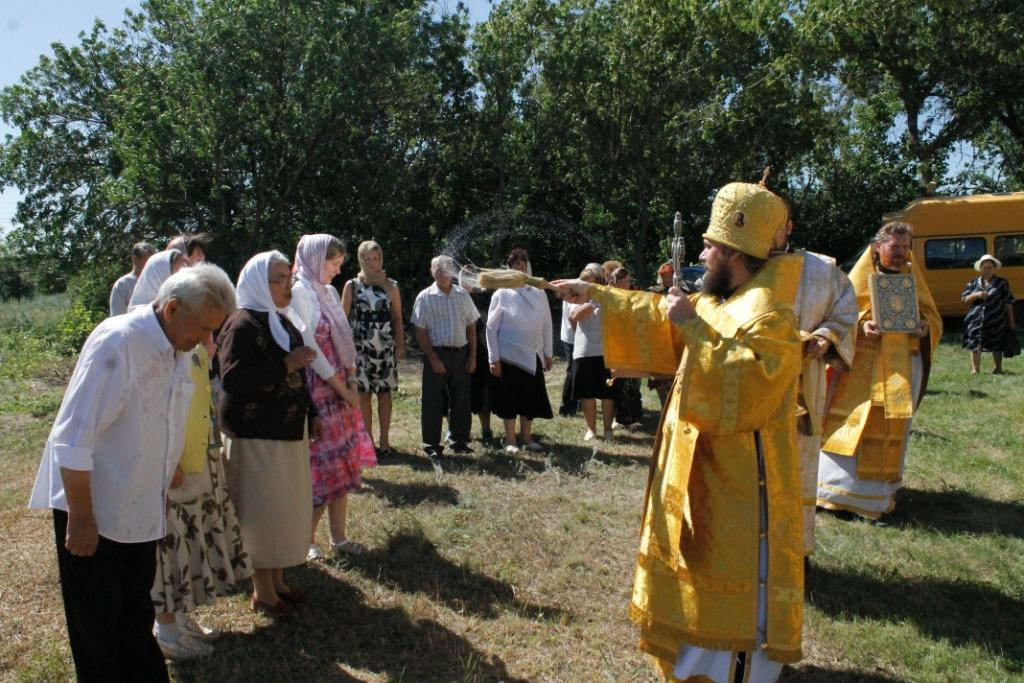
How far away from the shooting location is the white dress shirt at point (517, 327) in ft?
26.7

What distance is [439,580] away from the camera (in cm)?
501

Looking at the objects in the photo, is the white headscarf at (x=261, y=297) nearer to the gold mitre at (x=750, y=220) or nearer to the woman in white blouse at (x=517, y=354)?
the gold mitre at (x=750, y=220)

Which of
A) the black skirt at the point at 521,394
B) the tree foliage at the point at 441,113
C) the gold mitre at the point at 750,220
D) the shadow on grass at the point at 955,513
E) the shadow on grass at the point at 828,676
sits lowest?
the shadow on grass at the point at 828,676

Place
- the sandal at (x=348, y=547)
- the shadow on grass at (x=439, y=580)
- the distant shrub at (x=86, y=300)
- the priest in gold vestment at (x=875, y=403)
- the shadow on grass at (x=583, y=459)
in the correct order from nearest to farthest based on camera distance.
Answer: the shadow on grass at (x=439, y=580) < the sandal at (x=348, y=547) < the priest in gold vestment at (x=875, y=403) < the shadow on grass at (x=583, y=459) < the distant shrub at (x=86, y=300)

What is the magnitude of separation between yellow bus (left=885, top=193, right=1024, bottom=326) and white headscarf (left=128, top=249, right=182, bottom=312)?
17.7m

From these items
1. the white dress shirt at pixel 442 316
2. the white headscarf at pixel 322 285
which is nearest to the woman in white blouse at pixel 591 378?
the white dress shirt at pixel 442 316

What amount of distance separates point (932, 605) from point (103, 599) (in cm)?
407

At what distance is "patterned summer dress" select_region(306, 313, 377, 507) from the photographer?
513cm

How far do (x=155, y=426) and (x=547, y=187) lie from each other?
18711 mm

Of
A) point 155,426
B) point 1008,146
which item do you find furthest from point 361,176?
point 1008,146

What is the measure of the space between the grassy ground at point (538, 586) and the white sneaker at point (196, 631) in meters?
0.08

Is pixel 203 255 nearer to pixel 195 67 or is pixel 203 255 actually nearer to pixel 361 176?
pixel 195 67

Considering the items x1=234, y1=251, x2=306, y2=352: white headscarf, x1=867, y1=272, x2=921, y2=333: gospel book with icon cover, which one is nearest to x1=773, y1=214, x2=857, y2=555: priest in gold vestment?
x1=867, y1=272, x2=921, y2=333: gospel book with icon cover

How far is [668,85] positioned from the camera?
63.1ft
